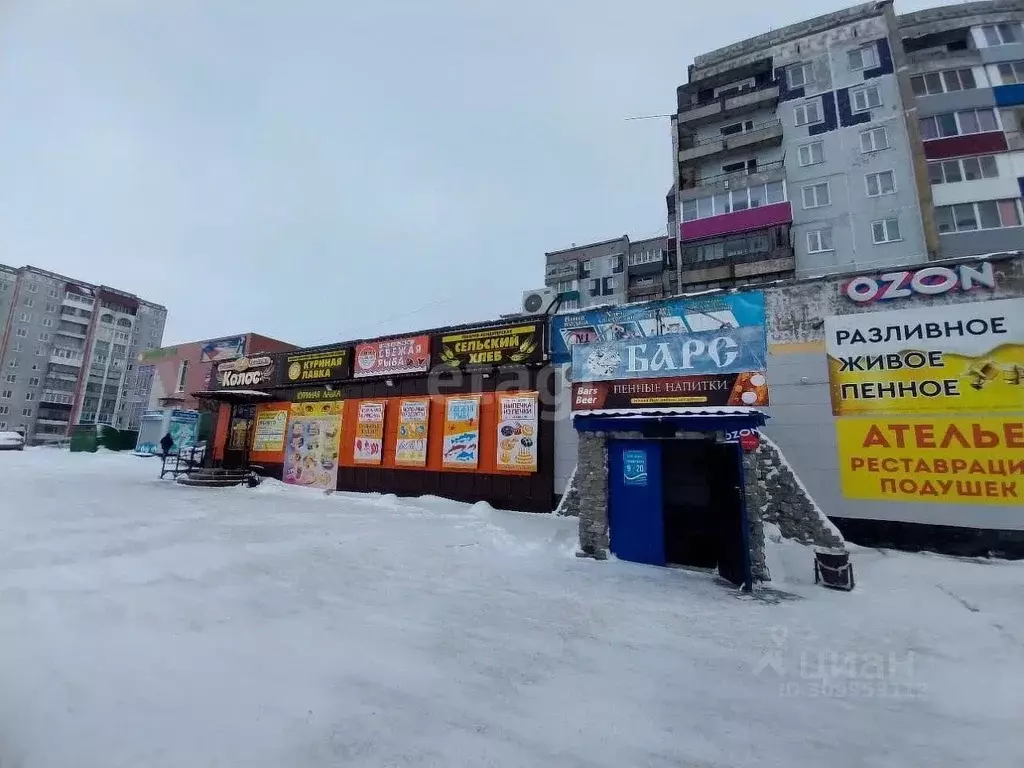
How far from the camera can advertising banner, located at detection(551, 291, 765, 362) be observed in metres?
10.8

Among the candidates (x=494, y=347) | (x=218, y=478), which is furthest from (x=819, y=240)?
(x=218, y=478)

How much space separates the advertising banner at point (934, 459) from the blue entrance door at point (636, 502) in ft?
15.4

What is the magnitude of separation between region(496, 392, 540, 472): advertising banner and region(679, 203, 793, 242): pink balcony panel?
19145 millimetres

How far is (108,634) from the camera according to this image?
13.6ft

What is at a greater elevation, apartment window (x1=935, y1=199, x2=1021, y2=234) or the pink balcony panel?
the pink balcony panel

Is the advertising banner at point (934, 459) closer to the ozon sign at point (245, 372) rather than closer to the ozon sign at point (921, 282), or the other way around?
the ozon sign at point (921, 282)

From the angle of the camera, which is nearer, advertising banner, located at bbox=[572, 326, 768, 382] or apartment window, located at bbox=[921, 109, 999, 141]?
advertising banner, located at bbox=[572, 326, 768, 382]

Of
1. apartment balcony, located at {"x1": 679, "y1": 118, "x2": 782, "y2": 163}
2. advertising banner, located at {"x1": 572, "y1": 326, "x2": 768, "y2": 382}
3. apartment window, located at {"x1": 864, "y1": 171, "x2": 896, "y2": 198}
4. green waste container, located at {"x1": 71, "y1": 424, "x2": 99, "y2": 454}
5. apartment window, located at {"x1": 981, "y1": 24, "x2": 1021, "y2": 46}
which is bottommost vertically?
green waste container, located at {"x1": 71, "y1": 424, "x2": 99, "y2": 454}

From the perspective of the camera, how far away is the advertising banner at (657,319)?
10828 millimetres

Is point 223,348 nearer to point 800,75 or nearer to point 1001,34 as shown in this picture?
point 800,75

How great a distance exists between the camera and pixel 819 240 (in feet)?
78.1

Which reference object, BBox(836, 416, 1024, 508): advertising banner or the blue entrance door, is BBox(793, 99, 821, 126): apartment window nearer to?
BBox(836, 416, 1024, 508): advertising banner

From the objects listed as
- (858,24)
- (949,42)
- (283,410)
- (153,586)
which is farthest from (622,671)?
(949,42)

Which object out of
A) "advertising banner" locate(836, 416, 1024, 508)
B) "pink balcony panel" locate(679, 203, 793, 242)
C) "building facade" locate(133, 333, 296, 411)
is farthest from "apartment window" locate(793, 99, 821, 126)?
"building facade" locate(133, 333, 296, 411)
